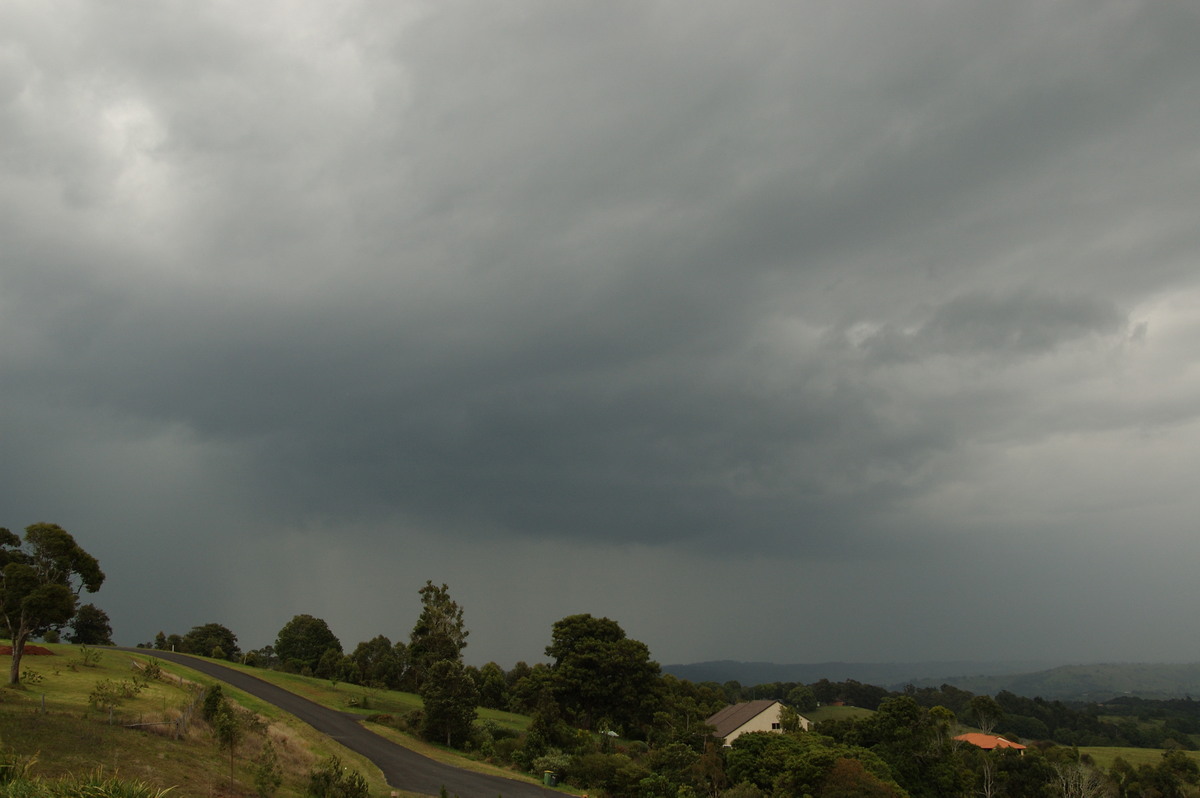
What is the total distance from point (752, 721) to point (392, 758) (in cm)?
4209

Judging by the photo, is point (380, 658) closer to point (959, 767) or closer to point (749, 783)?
point (749, 783)

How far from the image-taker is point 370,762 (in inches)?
1686

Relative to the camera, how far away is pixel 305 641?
97.5 m

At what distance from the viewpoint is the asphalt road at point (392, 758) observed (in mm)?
40219

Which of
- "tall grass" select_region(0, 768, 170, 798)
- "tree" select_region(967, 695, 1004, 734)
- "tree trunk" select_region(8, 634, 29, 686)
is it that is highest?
"tall grass" select_region(0, 768, 170, 798)

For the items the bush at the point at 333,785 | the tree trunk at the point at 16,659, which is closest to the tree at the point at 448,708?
the bush at the point at 333,785

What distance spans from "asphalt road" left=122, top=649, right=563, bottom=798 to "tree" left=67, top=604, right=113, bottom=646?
40861 mm

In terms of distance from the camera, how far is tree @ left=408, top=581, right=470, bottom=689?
63.8 m

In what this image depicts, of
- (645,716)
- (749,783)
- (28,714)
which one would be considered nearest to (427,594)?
(645,716)

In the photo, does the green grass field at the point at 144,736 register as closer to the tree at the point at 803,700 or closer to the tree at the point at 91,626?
the tree at the point at 91,626

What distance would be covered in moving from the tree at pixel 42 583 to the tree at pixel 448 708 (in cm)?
2466

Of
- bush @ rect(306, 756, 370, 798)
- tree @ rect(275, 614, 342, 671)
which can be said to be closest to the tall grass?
bush @ rect(306, 756, 370, 798)

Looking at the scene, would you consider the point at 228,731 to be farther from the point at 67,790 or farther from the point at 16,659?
the point at 16,659

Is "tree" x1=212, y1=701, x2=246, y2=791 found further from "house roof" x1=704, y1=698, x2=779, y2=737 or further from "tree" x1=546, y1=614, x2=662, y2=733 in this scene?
"house roof" x1=704, y1=698, x2=779, y2=737
